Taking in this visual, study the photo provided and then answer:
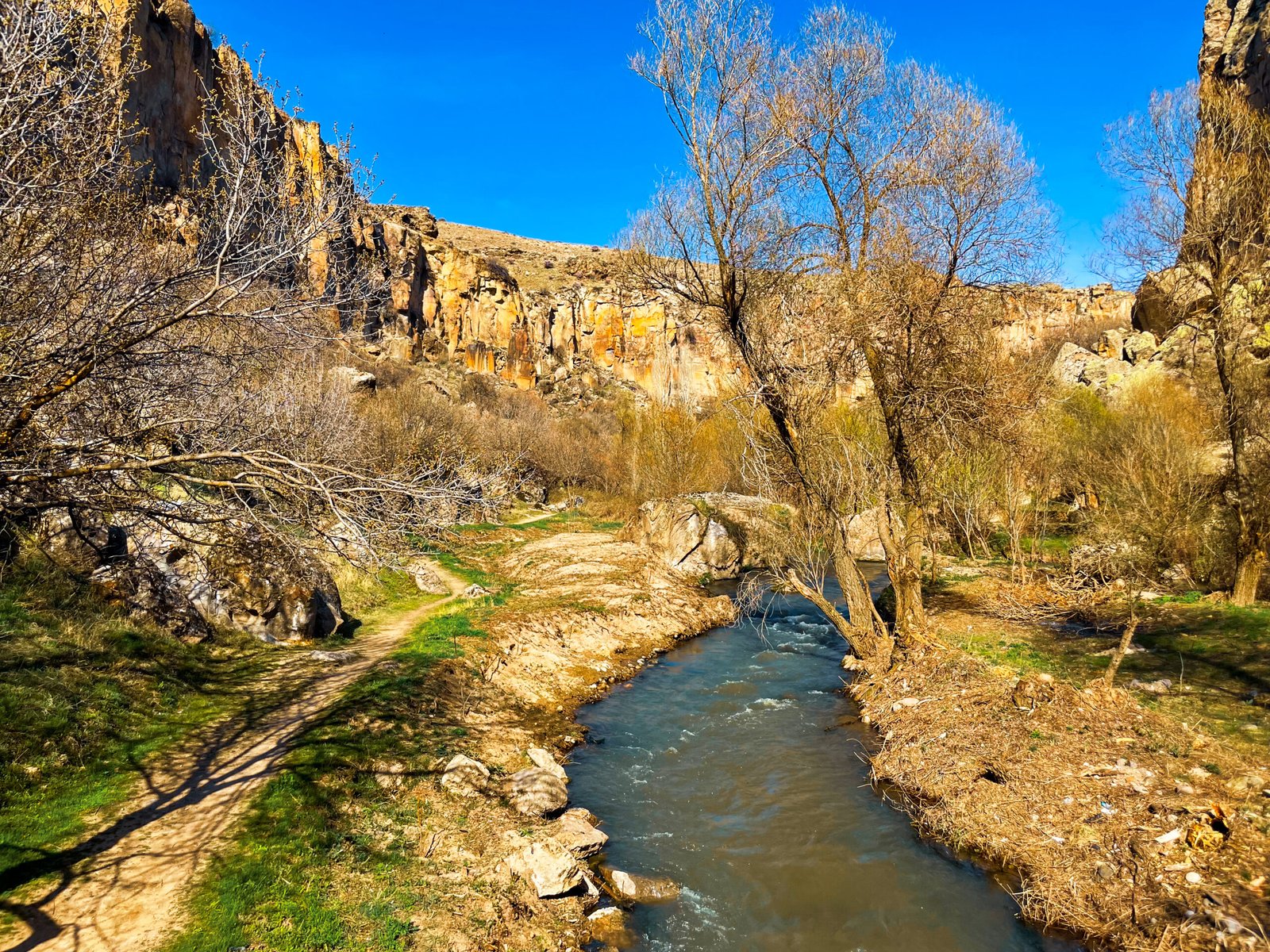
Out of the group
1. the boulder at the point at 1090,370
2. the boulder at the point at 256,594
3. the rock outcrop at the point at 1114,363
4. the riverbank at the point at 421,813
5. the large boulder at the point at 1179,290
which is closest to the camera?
the riverbank at the point at 421,813

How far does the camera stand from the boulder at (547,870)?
7.62 meters

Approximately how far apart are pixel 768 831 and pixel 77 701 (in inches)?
368

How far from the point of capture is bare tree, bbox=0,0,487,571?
5895 mm

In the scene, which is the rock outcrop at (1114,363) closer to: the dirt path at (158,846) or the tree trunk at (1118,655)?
the tree trunk at (1118,655)

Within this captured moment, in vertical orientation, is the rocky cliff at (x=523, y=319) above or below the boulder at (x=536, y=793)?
above

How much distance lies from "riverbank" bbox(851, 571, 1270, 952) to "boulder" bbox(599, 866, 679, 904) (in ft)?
11.6

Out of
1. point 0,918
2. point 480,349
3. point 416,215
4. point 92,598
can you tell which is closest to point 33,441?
point 0,918

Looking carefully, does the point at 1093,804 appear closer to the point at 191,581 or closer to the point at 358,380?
the point at 191,581

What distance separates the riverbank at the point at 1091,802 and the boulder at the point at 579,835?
14.1 ft

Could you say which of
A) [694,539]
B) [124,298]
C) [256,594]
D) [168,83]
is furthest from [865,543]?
[168,83]

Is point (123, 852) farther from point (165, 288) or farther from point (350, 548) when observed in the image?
point (165, 288)

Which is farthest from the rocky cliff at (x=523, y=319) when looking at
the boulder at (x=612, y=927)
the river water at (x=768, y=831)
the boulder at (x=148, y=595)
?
the boulder at (x=612, y=927)

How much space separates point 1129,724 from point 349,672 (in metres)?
12.6

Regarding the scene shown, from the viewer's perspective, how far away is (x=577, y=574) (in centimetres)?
2386
